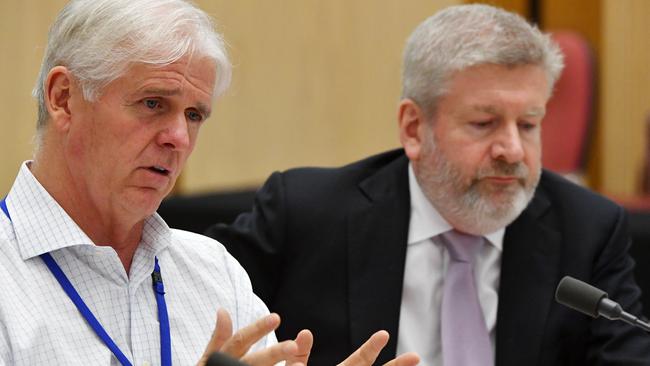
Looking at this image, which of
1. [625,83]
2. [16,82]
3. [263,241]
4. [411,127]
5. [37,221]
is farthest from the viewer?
[625,83]

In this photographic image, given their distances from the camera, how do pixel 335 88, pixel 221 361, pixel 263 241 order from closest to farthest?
pixel 221 361 → pixel 263 241 → pixel 335 88

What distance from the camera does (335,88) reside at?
21.0 ft

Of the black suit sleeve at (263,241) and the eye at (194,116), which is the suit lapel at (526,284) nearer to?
the black suit sleeve at (263,241)

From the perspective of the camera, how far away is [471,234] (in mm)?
2975

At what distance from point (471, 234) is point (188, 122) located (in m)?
1.12

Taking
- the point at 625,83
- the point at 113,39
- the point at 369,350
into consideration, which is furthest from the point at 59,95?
the point at 625,83

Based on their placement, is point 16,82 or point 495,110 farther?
point 16,82

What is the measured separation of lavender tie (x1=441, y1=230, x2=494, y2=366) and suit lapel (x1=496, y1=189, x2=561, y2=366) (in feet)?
0.16

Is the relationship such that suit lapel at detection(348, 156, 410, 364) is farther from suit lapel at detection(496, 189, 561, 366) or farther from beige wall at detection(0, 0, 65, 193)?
beige wall at detection(0, 0, 65, 193)

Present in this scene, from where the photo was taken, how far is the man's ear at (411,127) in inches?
119

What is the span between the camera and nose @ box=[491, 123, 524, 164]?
9.27 feet

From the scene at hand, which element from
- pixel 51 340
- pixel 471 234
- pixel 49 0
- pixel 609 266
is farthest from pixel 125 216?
pixel 49 0

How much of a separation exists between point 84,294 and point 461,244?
1251 millimetres

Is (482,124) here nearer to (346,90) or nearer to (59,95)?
(59,95)
